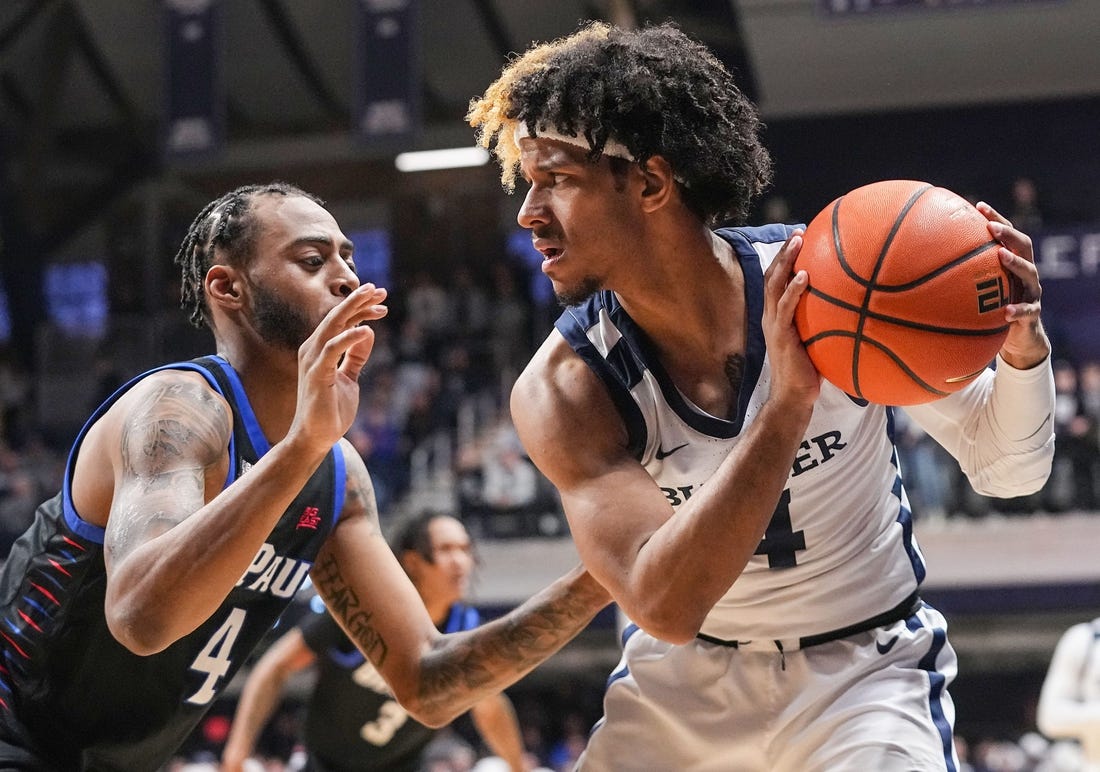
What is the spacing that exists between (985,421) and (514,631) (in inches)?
51.2

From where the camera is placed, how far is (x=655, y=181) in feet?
9.91

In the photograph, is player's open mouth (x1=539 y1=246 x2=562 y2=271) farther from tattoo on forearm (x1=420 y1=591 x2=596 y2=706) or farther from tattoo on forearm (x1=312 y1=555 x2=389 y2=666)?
tattoo on forearm (x1=312 y1=555 x2=389 y2=666)

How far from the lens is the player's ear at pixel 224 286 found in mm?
3439

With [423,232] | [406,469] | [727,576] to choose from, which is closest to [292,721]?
[406,469]

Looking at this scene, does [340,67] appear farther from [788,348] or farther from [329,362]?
[788,348]

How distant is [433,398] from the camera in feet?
47.7

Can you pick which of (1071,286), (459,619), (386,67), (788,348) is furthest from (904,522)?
(1071,286)

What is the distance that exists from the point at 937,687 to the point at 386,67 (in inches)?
368

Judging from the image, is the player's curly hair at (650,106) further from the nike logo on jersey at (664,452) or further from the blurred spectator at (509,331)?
the blurred spectator at (509,331)

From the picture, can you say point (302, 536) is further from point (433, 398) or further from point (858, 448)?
point (433, 398)

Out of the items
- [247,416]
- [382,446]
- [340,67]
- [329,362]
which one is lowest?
[382,446]

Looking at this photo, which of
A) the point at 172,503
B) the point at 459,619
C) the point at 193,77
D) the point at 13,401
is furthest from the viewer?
the point at 13,401

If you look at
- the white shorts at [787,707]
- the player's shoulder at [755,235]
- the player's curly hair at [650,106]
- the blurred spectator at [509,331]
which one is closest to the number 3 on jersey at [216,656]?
the white shorts at [787,707]

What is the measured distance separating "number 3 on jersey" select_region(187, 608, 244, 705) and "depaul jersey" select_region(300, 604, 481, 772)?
2.26 metres
